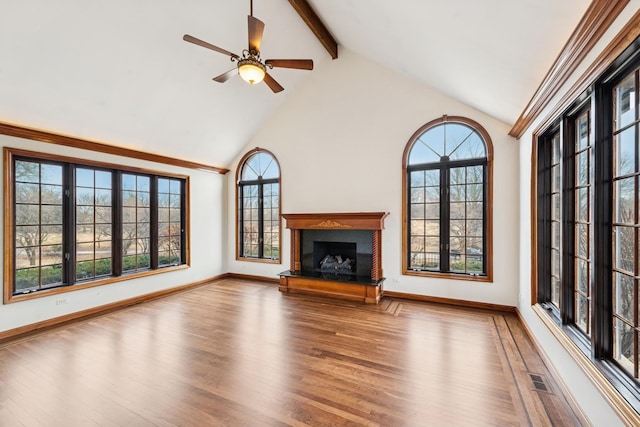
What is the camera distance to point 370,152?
4957mm

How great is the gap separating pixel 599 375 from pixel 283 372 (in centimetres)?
232

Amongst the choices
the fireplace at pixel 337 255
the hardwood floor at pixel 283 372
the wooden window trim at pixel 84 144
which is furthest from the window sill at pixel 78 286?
the fireplace at pixel 337 255

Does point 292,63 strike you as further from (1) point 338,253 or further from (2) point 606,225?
(1) point 338,253

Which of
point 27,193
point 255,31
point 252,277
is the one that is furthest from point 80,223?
point 255,31

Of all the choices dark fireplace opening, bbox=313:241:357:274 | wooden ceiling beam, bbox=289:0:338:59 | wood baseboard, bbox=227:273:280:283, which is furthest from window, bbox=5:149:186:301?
wooden ceiling beam, bbox=289:0:338:59

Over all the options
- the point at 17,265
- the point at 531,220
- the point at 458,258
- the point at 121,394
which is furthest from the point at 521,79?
the point at 17,265

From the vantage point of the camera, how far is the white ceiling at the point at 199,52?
2336 millimetres

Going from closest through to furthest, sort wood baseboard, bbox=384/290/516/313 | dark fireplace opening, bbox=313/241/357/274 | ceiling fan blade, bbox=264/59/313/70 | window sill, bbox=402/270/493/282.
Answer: ceiling fan blade, bbox=264/59/313/70, wood baseboard, bbox=384/290/516/313, window sill, bbox=402/270/493/282, dark fireplace opening, bbox=313/241/357/274

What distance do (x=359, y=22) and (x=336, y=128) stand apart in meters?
1.90

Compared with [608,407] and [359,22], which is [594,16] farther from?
[359,22]

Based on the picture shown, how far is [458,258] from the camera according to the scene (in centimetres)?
441

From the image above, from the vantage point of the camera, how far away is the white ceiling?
2.34 meters

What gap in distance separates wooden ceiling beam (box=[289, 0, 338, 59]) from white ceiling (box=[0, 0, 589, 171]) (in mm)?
145

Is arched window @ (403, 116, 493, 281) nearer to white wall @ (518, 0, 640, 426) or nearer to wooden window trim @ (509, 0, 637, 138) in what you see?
white wall @ (518, 0, 640, 426)
